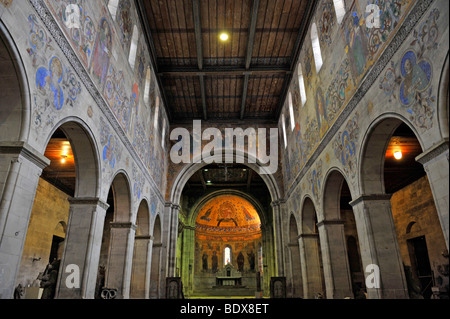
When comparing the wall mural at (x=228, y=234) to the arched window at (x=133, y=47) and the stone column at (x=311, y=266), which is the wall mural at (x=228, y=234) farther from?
the arched window at (x=133, y=47)

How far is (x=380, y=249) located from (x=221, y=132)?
12.5 meters

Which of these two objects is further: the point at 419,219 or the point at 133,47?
the point at 419,219

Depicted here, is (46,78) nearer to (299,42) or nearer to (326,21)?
(326,21)

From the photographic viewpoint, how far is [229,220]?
3241 cm

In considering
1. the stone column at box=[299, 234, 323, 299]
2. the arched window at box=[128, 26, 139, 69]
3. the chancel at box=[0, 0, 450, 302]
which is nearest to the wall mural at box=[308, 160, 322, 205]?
the chancel at box=[0, 0, 450, 302]

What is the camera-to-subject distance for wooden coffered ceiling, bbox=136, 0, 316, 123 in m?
11.5

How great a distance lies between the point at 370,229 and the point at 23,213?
6.95 m

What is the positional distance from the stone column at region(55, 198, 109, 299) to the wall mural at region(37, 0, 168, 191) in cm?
147

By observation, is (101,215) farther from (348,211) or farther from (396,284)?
(348,211)

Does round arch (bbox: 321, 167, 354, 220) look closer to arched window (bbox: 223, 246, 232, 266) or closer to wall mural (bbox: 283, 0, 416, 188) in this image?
wall mural (bbox: 283, 0, 416, 188)

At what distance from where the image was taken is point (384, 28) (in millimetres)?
6422

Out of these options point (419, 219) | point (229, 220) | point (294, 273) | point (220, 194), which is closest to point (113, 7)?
point (294, 273)

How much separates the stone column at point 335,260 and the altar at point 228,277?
2009 centimetres
